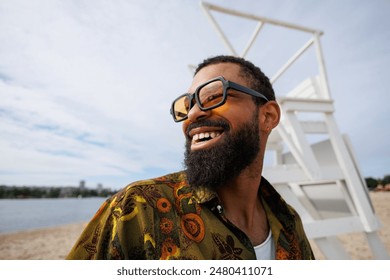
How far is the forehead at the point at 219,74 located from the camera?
143 cm

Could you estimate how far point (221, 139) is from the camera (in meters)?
1.26

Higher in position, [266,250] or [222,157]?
[222,157]

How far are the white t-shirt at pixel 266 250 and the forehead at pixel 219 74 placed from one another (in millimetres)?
867

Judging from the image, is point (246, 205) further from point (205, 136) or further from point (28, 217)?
point (28, 217)

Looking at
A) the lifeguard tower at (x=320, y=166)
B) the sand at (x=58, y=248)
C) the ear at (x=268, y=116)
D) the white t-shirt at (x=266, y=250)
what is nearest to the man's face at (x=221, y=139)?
the ear at (x=268, y=116)

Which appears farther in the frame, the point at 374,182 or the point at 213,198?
the point at 374,182

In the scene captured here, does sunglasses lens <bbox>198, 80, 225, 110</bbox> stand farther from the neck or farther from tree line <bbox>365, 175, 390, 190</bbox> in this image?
tree line <bbox>365, 175, 390, 190</bbox>

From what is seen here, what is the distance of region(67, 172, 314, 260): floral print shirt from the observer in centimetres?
81

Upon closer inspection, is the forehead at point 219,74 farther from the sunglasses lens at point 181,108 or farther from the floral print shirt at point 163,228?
the floral print shirt at point 163,228

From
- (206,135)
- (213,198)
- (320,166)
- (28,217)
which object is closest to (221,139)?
(206,135)

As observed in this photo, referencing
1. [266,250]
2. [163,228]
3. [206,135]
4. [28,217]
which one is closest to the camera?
[163,228]

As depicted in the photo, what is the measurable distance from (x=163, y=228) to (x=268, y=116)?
103 centimetres

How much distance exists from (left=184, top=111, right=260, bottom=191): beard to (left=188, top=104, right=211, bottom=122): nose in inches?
1.2
